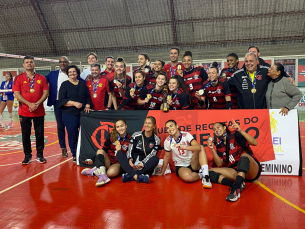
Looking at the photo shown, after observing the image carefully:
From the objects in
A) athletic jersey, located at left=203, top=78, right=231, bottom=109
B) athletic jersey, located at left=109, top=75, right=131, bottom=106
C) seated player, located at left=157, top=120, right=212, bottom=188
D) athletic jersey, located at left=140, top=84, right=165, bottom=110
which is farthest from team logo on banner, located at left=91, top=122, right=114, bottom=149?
athletic jersey, located at left=203, top=78, right=231, bottom=109

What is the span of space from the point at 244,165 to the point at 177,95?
77.6 inches

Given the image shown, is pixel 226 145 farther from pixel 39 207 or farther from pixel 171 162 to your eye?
pixel 39 207

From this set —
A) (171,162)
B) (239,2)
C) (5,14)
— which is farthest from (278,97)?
(5,14)

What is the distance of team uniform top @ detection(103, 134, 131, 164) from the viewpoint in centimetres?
497

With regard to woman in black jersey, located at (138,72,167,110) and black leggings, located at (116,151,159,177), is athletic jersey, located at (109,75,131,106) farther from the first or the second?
black leggings, located at (116,151,159,177)

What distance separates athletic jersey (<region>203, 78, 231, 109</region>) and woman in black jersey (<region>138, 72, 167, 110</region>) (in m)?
0.88

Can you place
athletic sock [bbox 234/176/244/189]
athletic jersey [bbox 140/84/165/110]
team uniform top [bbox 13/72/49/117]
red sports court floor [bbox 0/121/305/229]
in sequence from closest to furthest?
red sports court floor [bbox 0/121/305/229] → athletic sock [bbox 234/176/244/189] → athletic jersey [bbox 140/84/165/110] → team uniform top [bbox 13/72/49/117]

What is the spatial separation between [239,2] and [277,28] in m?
2.58

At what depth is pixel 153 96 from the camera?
5.55 m

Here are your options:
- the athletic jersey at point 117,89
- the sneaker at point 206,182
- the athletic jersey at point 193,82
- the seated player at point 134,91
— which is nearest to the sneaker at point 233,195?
the sneaker at point 206,182

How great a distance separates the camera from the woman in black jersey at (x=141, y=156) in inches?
183

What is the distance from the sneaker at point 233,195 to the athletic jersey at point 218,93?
216 cm

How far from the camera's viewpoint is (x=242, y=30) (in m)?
14.7

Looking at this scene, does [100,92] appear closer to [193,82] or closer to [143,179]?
[193,82]
